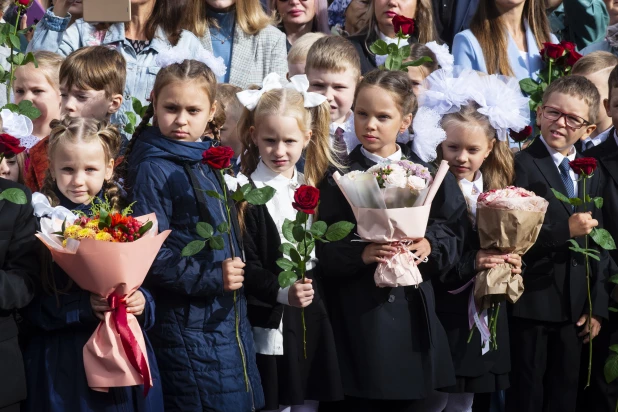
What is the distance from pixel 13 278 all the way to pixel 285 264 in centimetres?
115

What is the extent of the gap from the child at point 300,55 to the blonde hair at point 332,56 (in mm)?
391

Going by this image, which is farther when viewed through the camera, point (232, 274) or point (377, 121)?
point (377, 121)

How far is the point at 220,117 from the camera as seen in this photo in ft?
17.9

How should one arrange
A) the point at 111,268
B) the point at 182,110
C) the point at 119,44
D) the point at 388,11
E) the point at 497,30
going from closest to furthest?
the point at 111,268 < the point at 182,110 < the point at 119,44 < the point at 388,11 < the point at 497,30

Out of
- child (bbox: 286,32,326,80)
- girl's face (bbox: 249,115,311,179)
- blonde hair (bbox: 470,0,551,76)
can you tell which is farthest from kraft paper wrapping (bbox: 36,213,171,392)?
blonde hair (bbox: 470,0,551,76)

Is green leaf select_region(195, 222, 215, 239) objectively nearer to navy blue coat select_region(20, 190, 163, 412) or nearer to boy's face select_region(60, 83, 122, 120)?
navy blue coat select_region(20, 190, 163, 412)

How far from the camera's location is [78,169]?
4641 mm

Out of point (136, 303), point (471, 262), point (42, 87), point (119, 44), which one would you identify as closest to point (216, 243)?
point (136, 303)

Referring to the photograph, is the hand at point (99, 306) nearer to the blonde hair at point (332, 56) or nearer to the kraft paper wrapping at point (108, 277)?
the kraft paper wrapping at point (108, 277)

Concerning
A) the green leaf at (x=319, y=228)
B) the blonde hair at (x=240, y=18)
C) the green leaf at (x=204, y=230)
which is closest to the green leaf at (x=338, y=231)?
the green leaf at (x=319, y=228)

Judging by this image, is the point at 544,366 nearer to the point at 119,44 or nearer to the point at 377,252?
the point at 377,252

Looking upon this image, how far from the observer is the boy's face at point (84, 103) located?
217 inches

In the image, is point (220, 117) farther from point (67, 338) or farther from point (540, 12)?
point (540, 12)

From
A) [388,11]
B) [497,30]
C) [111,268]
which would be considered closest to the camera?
[111,268]
